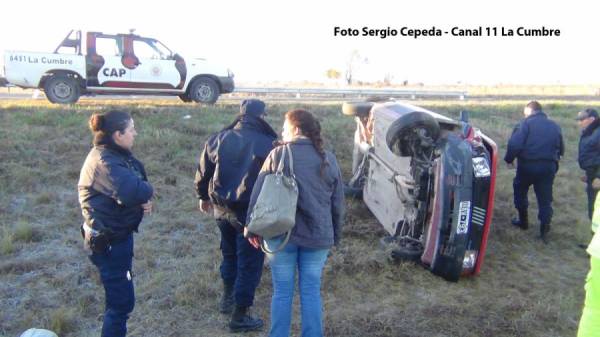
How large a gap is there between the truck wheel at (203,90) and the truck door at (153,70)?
37cm

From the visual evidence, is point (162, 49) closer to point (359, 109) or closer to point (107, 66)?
point (107, 66)

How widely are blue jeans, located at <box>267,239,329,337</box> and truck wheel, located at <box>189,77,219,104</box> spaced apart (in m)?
8.85

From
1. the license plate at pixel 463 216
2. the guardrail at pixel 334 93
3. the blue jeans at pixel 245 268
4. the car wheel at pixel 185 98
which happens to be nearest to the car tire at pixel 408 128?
the license plate at pixel 463 216

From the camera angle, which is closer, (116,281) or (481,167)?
(116,281)

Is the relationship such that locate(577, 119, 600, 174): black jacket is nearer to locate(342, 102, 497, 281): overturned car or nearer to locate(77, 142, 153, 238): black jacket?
locate(342, 102, 497, 281): overturned car

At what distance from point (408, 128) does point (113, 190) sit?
118 inches

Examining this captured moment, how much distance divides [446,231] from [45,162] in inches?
227

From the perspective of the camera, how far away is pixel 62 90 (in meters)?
11.3

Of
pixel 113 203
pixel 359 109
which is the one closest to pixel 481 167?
pixel 359 109

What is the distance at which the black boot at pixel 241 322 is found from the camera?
181 inches

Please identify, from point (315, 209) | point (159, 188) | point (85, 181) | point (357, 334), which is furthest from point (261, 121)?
point (159, 188)

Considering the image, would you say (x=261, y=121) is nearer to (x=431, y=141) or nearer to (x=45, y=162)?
(x=431, y=141)

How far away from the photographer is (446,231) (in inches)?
206

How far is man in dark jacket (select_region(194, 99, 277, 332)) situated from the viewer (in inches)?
171
